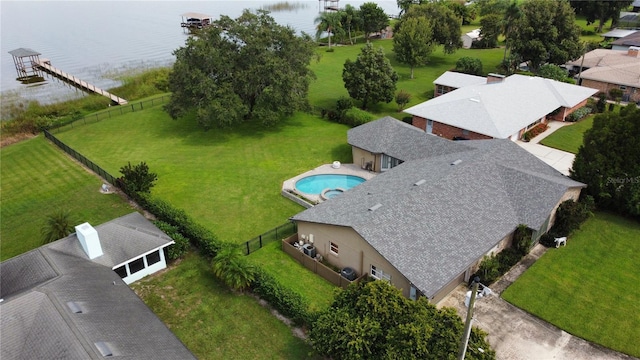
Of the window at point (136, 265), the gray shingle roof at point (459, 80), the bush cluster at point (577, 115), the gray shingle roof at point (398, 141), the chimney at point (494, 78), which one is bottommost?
the window at point (136, 265)

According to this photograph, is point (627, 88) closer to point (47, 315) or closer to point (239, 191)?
point (239, 191)

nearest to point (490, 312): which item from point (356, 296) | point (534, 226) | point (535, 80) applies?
point (534, 226)

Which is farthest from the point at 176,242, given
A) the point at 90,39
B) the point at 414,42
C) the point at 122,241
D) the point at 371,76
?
the point at 90,39

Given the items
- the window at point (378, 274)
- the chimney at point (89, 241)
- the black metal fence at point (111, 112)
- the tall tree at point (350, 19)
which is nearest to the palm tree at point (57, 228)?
the chimney at point (89, 241)

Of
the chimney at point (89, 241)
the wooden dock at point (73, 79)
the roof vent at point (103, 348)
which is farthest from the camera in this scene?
the wooden dock at point (73, 79)

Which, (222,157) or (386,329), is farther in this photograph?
(222,157)

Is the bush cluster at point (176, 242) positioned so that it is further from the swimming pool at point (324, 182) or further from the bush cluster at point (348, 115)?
the bush cluster at point (348, 115)

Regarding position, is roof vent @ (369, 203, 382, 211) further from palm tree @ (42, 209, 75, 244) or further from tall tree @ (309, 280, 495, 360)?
palm tree @ (42, 209, 75, 244)

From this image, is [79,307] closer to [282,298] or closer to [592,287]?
[282,298]
